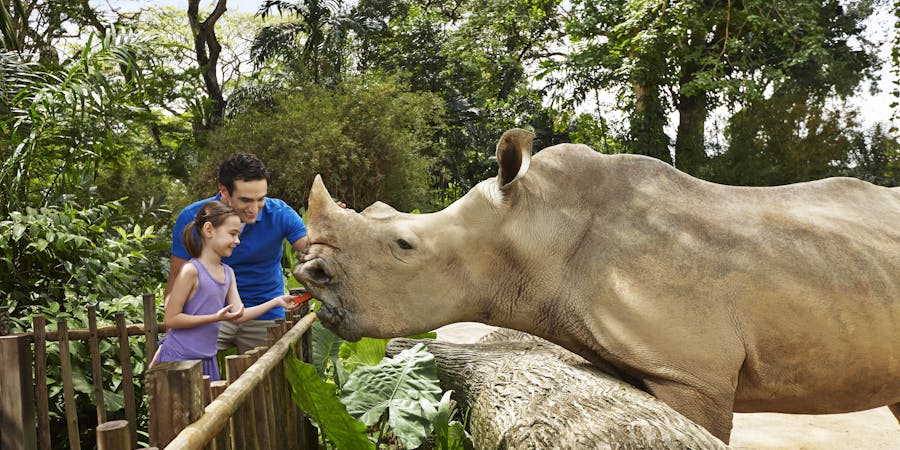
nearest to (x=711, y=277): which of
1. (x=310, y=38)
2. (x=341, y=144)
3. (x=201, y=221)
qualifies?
(x=201, y=221)

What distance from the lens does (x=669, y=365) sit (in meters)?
2.56

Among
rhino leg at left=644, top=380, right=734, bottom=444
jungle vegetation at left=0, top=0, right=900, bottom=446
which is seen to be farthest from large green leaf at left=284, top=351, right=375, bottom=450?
jungle vegetation at left=0, top=0, right=900, bottom=446

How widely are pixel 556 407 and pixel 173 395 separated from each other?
1.28 m

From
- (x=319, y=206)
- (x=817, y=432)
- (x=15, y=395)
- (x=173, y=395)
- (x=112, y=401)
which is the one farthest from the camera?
(x=817, y=432)

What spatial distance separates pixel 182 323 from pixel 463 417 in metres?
1.39

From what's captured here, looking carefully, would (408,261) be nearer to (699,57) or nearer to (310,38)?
(699,57)

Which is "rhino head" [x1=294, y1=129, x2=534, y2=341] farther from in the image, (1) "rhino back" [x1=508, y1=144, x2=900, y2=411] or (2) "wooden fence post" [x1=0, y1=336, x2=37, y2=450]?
(2) "wooden fence post" [x1=0, y1=336, x2=37, y2=450]

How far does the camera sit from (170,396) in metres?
1.77

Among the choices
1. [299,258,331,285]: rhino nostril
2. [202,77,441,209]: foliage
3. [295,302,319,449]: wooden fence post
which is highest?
[202,77,441,209]: foliage

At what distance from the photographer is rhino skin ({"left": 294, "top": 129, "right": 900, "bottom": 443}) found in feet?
8.45

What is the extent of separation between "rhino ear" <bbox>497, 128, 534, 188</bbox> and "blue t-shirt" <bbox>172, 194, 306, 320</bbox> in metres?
1.51

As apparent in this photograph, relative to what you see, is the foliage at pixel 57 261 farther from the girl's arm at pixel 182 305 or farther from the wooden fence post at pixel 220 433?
the wooden fence post at pixel 220 433

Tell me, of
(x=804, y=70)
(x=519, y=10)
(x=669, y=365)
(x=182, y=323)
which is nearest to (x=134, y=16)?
(x=519, y=10)

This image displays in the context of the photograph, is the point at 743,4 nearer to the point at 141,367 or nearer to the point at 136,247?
the point at 136,247
